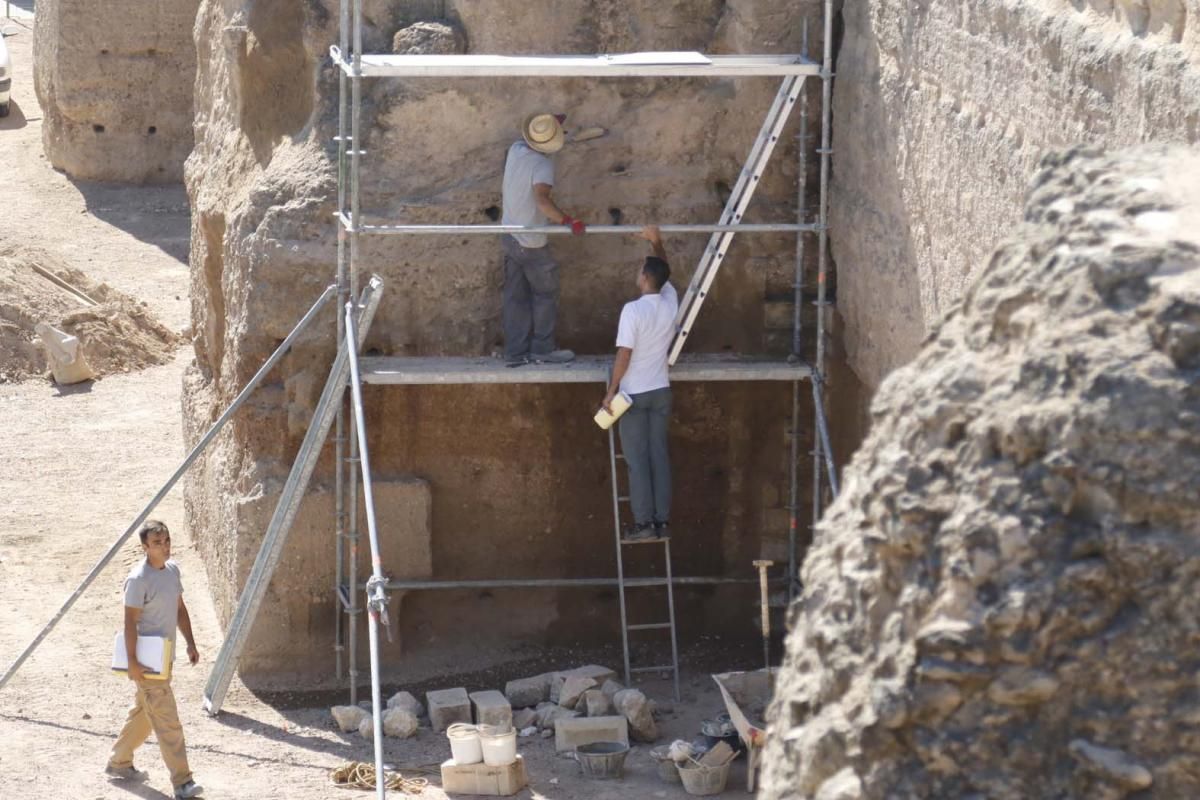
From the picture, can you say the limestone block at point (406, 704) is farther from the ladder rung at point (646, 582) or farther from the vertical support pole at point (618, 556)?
the ladder rung at point (646, 582)

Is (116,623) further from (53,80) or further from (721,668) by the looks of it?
(53,80)

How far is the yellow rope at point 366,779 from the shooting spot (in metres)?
9.47

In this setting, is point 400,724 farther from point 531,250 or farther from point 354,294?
point 531,250

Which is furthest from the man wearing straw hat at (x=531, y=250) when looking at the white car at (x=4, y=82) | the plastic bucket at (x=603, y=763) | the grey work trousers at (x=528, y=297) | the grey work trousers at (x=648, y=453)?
the white car at (x=4, y=82)

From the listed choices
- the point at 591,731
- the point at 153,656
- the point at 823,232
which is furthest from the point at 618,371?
the point at 153,656

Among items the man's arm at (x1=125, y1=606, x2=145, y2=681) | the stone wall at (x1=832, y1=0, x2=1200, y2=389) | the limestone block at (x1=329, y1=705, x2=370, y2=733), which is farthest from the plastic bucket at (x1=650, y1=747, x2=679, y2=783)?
the man's arm at (x1=125, y1=606, x2=145, y2=681)

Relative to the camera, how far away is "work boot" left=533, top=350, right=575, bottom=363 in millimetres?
10508

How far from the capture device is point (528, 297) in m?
10.6

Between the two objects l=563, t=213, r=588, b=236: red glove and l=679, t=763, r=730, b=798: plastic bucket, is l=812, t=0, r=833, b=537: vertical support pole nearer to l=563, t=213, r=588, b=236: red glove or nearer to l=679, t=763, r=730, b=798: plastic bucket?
l=563, t=213, r=588, b=236: red glove

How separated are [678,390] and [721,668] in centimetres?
157

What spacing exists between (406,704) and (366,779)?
0.90 meters

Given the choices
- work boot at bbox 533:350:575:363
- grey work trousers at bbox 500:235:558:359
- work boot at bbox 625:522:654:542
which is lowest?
work boot at bbox 625:522:654:542

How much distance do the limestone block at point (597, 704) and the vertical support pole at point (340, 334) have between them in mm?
1486

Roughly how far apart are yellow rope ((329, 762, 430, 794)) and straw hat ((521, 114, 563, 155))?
3.30m
